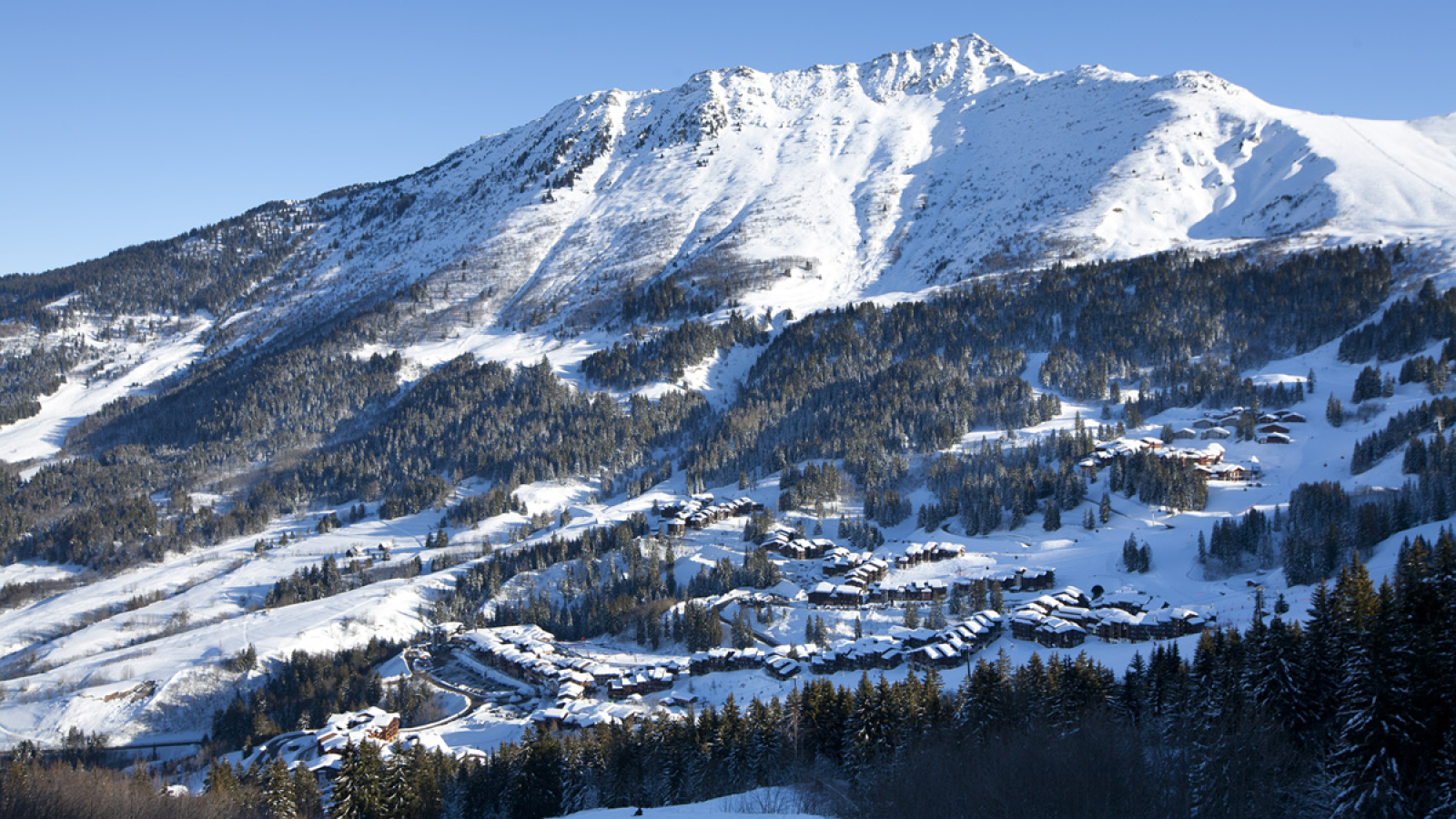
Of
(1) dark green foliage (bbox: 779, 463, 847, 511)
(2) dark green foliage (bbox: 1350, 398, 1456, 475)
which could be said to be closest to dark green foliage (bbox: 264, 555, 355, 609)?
(1) dark green foliage (bbox: 779, 463, 847, 511)

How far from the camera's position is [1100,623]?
7875 centimetres

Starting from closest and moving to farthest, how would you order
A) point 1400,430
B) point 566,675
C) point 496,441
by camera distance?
point 566,675, point 1400,430, point 496,441

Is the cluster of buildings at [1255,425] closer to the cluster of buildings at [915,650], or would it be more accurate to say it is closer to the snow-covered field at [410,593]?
the snow-covered field at [410,593]

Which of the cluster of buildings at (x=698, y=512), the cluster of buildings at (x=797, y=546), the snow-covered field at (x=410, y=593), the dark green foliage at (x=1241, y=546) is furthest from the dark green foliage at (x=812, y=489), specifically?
the dark green foliage at (x=1241, y=546)

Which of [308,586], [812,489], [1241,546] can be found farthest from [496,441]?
[1241,546]

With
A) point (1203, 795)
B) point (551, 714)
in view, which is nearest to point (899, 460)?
point (551, 714)

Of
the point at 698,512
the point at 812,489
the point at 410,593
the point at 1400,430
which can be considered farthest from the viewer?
the point at 812,489

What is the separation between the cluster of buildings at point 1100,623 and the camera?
7619cm

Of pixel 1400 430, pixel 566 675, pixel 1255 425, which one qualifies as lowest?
pixel 566 675

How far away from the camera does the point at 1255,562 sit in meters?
91.0

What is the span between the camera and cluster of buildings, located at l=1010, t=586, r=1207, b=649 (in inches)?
3000

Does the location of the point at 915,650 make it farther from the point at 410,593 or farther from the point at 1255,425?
the point at 1255,425

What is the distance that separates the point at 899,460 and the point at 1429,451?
62653 mm

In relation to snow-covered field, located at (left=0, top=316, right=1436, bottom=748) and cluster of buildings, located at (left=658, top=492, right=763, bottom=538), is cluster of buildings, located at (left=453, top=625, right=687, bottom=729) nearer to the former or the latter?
snow-covered field, located at (left=0, top=316, right=1436, bottom=748)
